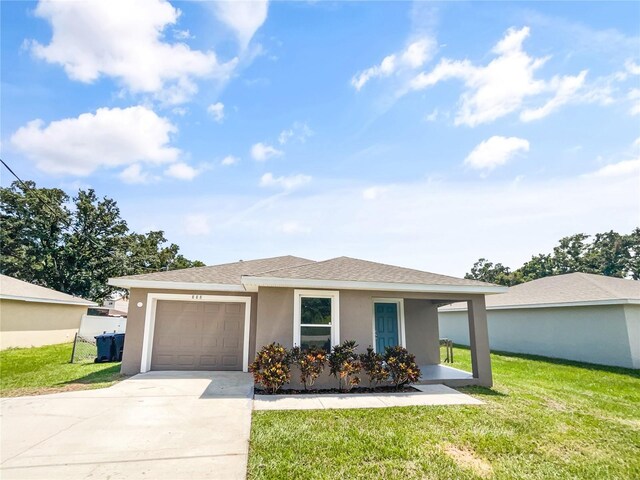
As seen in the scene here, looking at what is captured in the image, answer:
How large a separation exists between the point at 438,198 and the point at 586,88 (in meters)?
5.29

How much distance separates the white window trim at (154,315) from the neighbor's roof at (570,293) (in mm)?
Answer: 13615

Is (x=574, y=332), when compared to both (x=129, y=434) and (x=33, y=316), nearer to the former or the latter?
(x=129, y=434)

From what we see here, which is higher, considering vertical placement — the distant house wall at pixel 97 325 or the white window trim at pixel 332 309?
the white window trim at pixel 332 309

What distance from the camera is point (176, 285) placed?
1002 cm

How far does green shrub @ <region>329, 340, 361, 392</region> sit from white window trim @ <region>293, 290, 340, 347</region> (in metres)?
0.31

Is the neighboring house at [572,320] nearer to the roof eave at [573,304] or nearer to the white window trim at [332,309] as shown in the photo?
the roof eave at [573,304]

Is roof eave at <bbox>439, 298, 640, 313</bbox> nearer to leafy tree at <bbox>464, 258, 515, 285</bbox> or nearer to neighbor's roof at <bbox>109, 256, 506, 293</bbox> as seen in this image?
neighbor's roof at <bbox>109, 256, 506, 293</bbox>

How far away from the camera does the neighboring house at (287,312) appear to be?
27.1ft

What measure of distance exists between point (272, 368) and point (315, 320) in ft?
5.33

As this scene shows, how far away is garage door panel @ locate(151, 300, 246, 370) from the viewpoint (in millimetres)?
10242

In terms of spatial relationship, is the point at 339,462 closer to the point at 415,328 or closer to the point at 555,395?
the point at 555,395

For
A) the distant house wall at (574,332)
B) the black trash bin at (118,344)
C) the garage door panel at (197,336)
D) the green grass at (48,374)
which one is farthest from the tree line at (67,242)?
the distant house wall at (574,332)

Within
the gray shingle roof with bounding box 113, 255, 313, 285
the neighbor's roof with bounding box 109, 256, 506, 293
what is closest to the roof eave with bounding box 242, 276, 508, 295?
the neighbor's roof with bounding box 109, 256, 506, 293

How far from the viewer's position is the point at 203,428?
17.1ft
